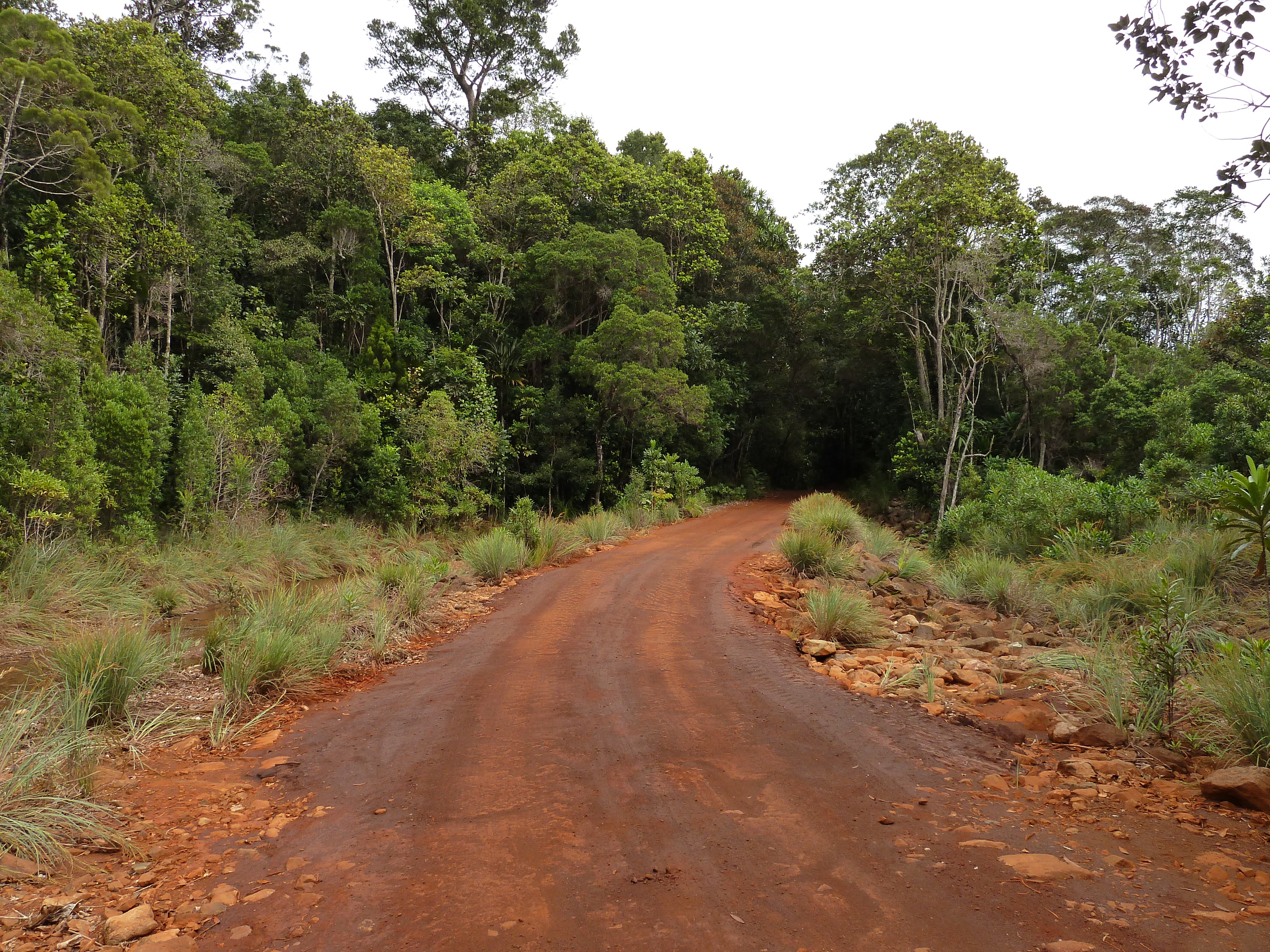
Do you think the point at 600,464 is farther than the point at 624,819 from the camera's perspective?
Yes

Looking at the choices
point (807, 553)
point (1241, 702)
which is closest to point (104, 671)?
point (1241, 702)

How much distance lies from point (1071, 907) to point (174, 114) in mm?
21776

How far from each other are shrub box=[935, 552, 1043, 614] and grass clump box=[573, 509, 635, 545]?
23.6 feet

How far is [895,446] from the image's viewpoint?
29.6 metres

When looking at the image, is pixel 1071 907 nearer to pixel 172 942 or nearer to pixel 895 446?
pixel 172 942

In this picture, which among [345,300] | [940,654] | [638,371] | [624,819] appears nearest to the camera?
[624,819]

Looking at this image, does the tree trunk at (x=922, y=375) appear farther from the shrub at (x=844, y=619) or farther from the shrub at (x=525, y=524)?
the shrub at (x=844, y=619)

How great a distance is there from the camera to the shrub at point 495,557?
11.6 m

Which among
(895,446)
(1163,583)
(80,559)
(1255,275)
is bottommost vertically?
(80,559)

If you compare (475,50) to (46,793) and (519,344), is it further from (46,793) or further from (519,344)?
(46,793)

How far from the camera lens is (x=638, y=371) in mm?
20844

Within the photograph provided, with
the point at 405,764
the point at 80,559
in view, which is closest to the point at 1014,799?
the point at 405,764

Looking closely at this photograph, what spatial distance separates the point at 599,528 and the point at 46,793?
12225 mm

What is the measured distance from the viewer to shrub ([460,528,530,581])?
38.0 ft
